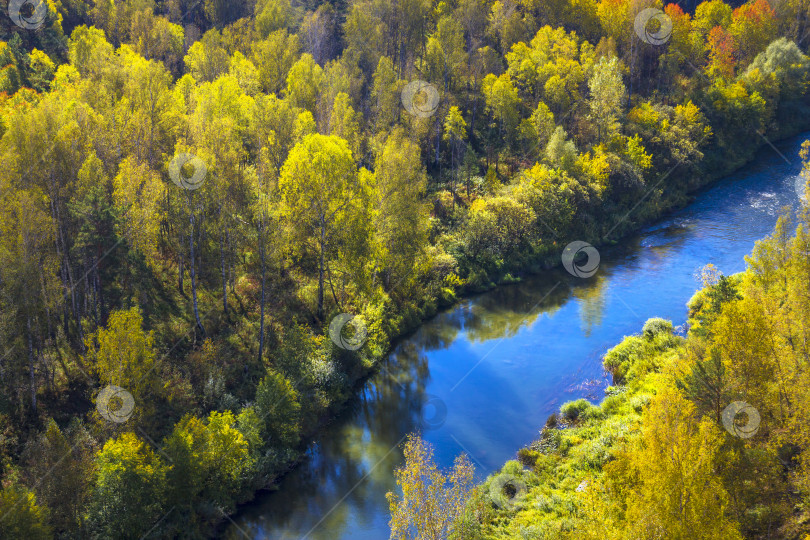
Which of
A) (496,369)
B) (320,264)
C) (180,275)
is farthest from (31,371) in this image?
(496,369)

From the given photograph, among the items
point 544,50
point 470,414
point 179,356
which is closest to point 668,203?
point 544,50

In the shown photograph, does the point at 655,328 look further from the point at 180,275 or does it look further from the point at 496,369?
the point at 180,275

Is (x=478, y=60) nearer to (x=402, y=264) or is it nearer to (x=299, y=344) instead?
(x=402, y=264)

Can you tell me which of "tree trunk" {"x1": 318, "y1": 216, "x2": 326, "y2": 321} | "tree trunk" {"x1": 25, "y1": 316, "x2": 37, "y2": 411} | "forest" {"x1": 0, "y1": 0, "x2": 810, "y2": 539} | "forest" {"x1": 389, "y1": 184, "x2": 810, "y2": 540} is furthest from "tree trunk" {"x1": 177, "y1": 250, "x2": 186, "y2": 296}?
"forest" {"x1": 389, "y1": 184, "x2": 810, "y2": 540}

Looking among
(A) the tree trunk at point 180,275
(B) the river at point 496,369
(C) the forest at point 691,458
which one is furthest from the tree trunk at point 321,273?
(C) the forest at point 691,458

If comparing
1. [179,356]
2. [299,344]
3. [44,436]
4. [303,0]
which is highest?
[303,0]

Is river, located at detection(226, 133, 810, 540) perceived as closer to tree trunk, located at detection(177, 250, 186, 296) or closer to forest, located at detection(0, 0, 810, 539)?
forest, located at detection(0, 0, 810, 539)

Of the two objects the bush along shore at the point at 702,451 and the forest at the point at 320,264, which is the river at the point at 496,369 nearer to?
the forest at the point at 320,264
